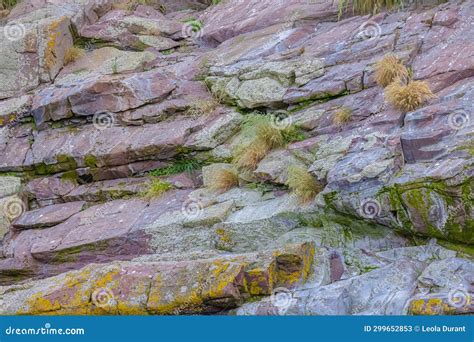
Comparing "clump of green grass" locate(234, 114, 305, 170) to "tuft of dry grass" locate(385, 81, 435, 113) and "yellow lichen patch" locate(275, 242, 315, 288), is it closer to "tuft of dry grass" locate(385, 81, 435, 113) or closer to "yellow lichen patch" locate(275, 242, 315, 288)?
"tuft of dry grass" locate(385, 81, 435, 113)

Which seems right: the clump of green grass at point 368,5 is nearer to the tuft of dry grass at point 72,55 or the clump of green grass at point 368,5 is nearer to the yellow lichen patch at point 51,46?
the tuft of dry grass at point 72,55

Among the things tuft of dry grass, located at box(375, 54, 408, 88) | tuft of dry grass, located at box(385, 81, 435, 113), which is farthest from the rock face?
tuft of dry grass, located at box(385, 81, 435, 113)

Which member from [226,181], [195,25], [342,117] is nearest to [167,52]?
[195,25]

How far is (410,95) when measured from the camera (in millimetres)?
7129

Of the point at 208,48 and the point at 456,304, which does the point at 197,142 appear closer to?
the point at 208,48

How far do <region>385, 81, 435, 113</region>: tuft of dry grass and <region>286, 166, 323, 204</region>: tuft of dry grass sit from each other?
52.3 inches

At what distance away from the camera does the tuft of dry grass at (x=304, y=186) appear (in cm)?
682

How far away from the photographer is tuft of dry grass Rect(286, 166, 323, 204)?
6824mm

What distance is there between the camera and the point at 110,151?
9.01 metres

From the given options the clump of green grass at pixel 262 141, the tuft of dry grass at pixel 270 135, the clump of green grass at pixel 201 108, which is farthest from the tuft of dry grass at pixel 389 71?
the clump of green grass at pixel 201 108

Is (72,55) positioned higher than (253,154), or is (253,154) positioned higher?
(72,55)

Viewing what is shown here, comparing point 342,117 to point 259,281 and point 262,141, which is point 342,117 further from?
point 259,281

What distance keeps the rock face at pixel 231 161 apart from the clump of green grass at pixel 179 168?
0.03m

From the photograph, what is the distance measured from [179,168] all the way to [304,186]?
7.92 feet
